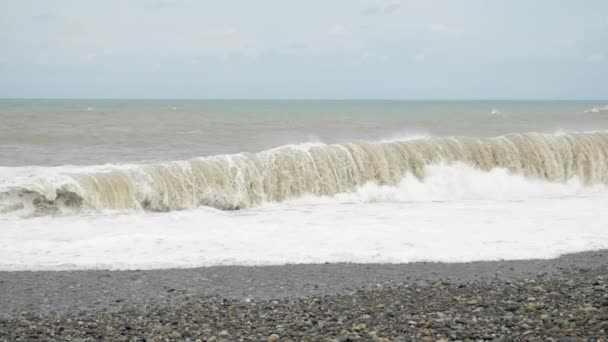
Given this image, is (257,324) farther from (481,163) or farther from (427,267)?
(481,163)

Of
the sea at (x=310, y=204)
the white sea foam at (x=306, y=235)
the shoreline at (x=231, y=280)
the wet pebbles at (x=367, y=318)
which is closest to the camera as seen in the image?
the wet pebbles at (x=367, y=318)

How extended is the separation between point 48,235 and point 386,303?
21.1 feet

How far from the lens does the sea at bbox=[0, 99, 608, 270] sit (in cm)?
965

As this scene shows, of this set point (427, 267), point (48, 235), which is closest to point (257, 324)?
point (427, 267)

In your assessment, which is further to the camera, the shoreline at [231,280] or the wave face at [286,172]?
the wave face at [286,172]

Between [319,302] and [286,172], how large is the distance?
31.3ft

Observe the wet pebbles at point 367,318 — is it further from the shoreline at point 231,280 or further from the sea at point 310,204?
the sea at point 310,204

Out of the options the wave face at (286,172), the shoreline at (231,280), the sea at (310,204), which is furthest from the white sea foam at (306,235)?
the wave face at (286,172)

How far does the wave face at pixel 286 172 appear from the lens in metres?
14.0

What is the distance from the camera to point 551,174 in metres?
18.6

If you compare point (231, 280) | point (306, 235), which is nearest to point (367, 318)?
point (231, 280)

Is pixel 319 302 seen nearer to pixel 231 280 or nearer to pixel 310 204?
pixel 231 280

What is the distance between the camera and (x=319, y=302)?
269 inches

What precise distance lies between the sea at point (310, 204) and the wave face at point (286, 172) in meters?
0.03
